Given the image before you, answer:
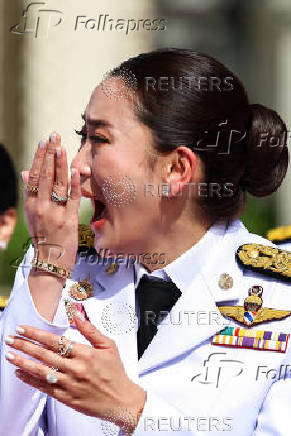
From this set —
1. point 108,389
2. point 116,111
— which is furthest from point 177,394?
point 116,111

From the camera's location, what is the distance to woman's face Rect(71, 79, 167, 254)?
238 centimetres

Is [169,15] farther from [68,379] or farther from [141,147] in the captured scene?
[68,379]

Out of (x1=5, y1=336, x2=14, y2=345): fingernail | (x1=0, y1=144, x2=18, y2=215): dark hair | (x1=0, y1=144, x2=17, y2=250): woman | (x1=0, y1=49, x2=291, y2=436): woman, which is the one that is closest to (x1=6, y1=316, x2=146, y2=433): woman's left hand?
(x1=5, y1=336, x2=14, y2=345): fingernail

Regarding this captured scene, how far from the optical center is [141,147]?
2.39 m

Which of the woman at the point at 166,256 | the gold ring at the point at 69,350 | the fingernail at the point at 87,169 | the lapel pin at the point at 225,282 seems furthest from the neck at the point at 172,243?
the gold ring at the point at 69,350

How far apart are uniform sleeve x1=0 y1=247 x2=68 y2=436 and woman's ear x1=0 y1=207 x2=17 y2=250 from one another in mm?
560

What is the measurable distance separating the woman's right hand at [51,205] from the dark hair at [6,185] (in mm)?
788

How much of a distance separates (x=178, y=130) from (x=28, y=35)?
4.37 m

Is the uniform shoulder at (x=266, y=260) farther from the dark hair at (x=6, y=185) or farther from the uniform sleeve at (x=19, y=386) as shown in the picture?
the dark hair at (x=6, y=185)

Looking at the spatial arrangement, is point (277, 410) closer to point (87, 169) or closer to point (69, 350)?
point (69, 350)

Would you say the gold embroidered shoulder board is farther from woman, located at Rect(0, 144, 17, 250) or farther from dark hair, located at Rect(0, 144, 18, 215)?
dark hair, located at Rect(0, 144, 18, 215)

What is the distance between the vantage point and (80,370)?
2.02m

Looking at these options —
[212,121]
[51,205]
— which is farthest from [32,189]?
[212,121]

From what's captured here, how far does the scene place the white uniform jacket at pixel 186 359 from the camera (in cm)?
221
